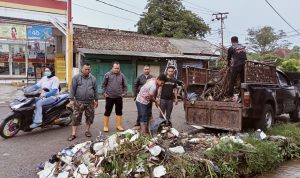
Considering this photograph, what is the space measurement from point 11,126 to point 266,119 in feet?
19.2

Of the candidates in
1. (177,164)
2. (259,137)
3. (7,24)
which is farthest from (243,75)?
(7,24)

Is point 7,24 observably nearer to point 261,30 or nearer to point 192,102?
point 192,102

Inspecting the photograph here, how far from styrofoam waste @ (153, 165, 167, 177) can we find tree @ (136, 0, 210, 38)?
2944 centimetres

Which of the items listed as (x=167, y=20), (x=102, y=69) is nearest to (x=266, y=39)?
(x=167, y=20)

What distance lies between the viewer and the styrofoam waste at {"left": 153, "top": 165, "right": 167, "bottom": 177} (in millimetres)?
4605

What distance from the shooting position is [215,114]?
8203 mm

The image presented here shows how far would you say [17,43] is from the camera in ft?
64.8

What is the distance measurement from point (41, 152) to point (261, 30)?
150 feet

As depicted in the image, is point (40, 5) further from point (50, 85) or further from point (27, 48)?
point (50, 85)

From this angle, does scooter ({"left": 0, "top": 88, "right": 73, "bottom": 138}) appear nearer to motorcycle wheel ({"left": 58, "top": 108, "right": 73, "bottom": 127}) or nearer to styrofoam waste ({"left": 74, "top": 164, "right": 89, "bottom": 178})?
motorcycle wheel ({"left": 58, "top": 108, "right": 73, "bottom": 127})

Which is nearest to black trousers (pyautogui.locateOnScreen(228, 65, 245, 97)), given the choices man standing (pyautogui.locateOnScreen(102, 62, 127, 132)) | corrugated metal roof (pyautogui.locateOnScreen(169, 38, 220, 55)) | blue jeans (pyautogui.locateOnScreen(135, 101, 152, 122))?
blue jeans (pyautogui.locateOnScreen(135, 101, 152, 122))

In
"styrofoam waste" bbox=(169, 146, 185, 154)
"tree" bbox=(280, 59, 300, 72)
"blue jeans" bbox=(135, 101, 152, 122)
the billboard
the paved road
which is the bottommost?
the paved road

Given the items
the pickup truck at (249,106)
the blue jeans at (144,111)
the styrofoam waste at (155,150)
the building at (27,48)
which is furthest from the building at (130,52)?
the styrofoam waste at (155,150)

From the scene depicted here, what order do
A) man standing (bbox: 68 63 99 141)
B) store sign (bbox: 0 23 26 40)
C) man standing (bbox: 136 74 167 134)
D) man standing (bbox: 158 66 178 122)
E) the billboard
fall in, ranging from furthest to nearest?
store sign (bbox: 0 23 26 40) → the billboard → man standing (bbox: 158 66 178 122) → man standing (bbox: 68 63 99 141) → man standing (bbox: 136 74 167 134)
